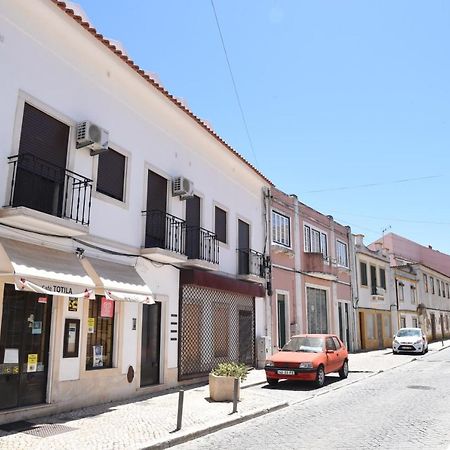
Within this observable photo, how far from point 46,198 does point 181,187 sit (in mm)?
4603

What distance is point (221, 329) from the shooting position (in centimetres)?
1588

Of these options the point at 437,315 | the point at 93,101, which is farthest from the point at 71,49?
the point at 437,315

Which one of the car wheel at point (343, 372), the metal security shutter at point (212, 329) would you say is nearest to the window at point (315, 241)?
the metal security shutter at point (212, 329)

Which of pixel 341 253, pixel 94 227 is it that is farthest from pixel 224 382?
pixel 341 253

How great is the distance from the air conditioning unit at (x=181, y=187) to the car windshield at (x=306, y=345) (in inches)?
222

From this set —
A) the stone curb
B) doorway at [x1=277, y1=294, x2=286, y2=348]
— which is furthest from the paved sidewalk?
doorway at [x1=277, y1=294, x2=286, y2=348]

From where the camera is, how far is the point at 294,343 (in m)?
14.9

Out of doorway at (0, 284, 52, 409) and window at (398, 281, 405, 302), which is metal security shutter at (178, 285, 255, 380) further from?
window at (398, 281, 405, 302)

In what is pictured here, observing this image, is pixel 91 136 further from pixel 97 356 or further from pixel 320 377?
pixel 320 377

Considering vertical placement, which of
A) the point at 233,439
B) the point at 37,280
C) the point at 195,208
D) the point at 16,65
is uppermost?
the point at 16,65

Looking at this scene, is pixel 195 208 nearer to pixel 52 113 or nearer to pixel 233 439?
pixel 52 113

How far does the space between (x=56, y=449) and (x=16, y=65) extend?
22.0ft

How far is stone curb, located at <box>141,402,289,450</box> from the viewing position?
6.98m

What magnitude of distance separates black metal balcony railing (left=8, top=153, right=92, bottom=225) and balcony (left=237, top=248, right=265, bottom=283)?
317 inches
